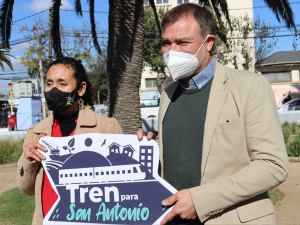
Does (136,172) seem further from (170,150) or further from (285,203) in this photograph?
(285,203)

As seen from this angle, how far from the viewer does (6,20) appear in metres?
5.95

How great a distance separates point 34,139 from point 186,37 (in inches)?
55.9

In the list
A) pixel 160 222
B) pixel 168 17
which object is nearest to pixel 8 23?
pixel 168 17

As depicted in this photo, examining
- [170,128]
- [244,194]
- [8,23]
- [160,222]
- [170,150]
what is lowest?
[160,222]

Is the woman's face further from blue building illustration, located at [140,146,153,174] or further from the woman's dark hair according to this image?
blue building illustration, located at [140,146,153,174]

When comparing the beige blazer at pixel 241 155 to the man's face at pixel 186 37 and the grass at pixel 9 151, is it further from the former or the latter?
the grass at pixel 9 151

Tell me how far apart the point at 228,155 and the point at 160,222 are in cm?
60

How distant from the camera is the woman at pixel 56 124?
211 cm

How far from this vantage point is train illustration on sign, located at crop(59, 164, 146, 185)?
191 cm

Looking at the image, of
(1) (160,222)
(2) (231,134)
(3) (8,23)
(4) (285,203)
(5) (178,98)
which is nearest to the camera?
(2) (231,134)

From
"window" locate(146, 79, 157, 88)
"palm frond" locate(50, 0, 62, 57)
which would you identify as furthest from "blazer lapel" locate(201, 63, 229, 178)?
"window" locate(146, 79, 157, 88)

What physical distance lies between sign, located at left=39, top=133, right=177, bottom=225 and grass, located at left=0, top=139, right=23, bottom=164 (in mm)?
7863

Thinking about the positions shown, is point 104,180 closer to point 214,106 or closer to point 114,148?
point 114,148

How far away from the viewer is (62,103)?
7.38ft
